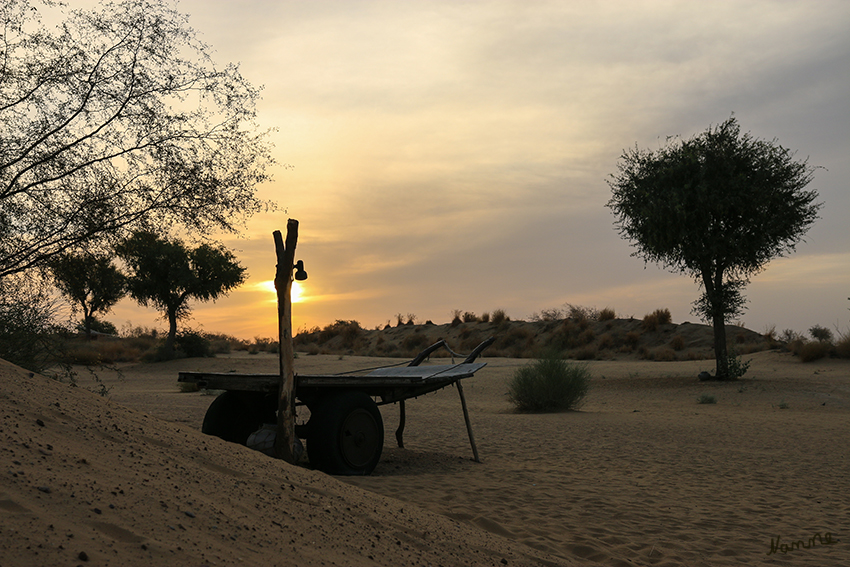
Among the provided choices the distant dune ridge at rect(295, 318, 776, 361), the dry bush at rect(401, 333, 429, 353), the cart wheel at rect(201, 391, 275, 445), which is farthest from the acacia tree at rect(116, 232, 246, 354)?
the cart wheel at rect(201, 391, 275, 445)

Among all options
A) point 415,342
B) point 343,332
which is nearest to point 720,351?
point 415,342

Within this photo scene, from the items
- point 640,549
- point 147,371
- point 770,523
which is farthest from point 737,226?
point 147,371

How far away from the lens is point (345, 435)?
27.1ft

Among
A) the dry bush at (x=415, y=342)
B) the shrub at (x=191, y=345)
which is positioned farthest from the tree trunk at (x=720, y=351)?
the shrub at (x=191, y=345)

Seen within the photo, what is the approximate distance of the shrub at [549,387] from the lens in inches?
710

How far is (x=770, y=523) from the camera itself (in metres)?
7.06

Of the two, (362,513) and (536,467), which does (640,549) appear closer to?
(362,513)

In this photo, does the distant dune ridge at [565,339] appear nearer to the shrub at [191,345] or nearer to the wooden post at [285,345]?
the shrub at [191,345]

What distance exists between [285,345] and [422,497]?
→ 2.40 m

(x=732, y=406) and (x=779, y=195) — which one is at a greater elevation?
(x=779, y=195)

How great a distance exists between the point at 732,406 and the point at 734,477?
10.8 metres

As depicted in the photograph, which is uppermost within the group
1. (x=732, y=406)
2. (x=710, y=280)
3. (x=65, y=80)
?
(x=65, y=80)

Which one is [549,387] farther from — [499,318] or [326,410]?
[499,318]

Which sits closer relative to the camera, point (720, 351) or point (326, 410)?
point (326, 410)
